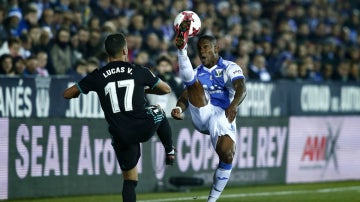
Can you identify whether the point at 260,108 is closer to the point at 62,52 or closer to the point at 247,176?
the point at 247,176

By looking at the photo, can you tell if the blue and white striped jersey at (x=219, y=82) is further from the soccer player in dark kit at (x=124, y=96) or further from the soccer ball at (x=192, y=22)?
the soccer player in dark kit at (x=124, y=96)

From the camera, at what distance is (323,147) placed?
1856 cm

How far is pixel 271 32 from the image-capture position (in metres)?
23.5

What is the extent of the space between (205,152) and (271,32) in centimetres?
791

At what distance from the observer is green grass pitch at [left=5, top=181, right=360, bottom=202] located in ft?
45.5

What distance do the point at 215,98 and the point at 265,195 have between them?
3.48 meters

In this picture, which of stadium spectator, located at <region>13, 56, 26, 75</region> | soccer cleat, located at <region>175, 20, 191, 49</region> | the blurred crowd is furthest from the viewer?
the blurred crowd

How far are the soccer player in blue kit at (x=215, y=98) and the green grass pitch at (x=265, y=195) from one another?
161cm

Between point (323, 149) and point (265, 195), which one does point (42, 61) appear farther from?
point (323, 149)

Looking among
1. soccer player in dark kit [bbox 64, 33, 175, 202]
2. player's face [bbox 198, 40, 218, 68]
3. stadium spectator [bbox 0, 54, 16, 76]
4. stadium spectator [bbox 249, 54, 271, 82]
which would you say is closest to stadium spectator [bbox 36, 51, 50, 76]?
stadium spectator [bbox 0, 54, 16, 76]

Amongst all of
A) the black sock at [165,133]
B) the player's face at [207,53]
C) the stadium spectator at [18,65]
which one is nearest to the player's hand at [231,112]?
the player's face at [207,53]

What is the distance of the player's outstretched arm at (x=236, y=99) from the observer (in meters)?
11.3

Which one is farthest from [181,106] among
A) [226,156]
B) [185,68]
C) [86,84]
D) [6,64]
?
[6,64]

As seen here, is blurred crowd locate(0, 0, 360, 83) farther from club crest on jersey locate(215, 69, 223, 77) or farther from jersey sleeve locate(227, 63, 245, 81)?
jersey sleeve locate(227, 63, 245, 81)
